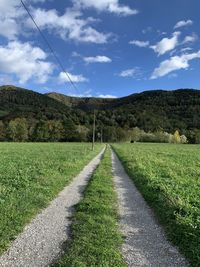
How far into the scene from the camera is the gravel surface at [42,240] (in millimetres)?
7059

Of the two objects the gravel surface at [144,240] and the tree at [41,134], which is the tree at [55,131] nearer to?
the tree at [41,134]

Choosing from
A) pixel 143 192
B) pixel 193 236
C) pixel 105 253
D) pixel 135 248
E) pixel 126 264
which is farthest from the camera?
pixel 143 192

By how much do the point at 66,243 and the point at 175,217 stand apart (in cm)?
383

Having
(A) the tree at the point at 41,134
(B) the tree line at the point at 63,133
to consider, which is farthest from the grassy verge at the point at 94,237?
(A) the tree at the point at 41,134

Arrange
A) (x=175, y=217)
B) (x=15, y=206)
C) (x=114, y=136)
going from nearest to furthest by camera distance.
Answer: (x=175, y=217), (x=15, y=206), (x=114, y=136)

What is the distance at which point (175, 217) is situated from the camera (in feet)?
34.0

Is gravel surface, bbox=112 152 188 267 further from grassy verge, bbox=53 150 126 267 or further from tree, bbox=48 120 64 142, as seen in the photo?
tree, bbox=48 120 64 142

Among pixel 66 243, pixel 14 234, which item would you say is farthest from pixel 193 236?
pixel 14 234

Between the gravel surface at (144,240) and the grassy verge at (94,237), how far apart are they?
0.25 m

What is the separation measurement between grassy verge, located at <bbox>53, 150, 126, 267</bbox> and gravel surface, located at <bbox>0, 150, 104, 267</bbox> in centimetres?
30

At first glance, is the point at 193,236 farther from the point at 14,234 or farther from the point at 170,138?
the point at 170,138

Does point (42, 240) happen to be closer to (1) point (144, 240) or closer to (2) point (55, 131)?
(1) point (144, 240)

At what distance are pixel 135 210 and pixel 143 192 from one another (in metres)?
3.79

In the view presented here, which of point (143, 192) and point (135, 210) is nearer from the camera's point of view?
point (135, 210)
